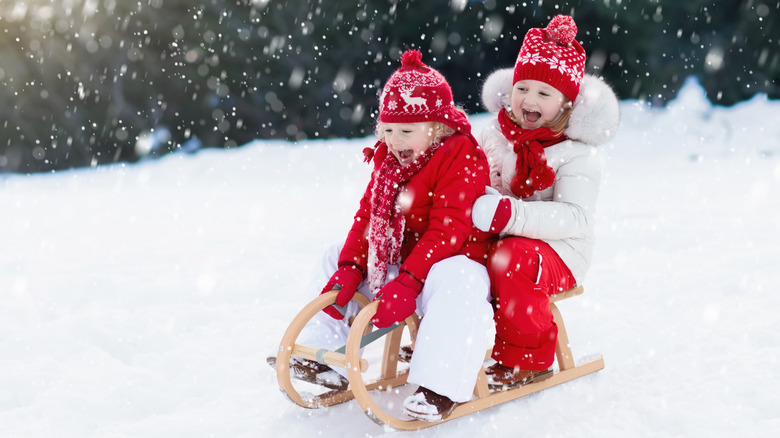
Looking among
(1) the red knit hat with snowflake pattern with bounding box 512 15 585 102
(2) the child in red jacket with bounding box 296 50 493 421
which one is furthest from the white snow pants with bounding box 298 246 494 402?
(1) the red knit hat with snowflake pattern with bounding box 512 15 585 102

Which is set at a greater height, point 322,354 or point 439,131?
point 439,131

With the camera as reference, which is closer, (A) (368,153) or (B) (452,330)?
(B) (452,330)

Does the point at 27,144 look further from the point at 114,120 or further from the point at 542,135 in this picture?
the point at 542,135

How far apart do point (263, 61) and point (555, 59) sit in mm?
5507

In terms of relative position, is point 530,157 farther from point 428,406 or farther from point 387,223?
point 428,406

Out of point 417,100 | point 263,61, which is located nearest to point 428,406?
point 417,100

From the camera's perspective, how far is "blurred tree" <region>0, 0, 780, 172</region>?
709 centimetres

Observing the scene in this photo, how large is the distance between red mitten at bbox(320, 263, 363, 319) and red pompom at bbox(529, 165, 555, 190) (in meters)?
0.65

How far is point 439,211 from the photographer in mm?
2139

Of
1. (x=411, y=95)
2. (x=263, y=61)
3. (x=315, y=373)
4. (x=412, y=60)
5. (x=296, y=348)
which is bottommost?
(x=315, y=373)

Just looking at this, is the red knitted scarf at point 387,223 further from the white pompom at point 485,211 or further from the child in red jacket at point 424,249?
the white pompom at point 485,211

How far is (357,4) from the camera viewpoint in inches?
Answer: 284

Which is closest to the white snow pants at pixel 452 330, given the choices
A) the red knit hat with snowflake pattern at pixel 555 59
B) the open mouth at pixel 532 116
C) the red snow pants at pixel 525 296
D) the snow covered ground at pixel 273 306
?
the red snow pants at pixel 525 296

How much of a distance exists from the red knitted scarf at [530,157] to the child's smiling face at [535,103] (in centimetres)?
5
